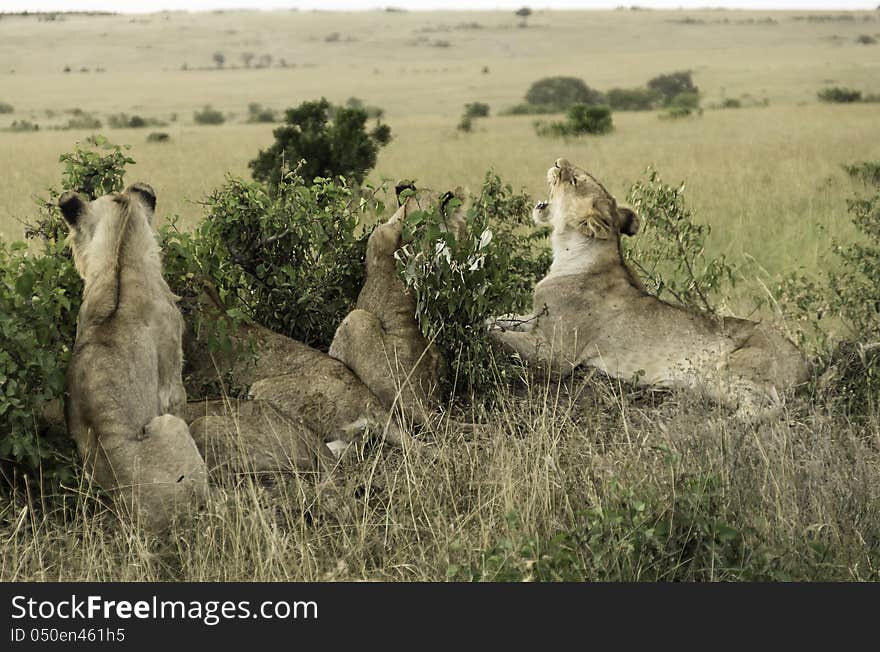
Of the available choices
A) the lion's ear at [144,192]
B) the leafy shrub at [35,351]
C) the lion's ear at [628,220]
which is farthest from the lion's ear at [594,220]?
the leafy shrub at [35,351]

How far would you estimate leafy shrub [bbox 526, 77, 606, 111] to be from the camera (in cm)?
6136

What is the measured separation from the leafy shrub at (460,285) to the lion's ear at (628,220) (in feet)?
3.16

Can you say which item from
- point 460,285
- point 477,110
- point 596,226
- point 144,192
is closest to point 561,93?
point 477,110

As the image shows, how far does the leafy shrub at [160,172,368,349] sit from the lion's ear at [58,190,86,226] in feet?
4.17

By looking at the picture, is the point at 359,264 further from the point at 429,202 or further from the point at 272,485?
the point at 272,485

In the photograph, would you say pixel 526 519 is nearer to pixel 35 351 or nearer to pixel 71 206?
pixel 35 351

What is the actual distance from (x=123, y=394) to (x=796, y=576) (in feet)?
9.81

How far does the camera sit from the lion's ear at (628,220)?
24.4 ft

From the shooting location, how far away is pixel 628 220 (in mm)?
7469

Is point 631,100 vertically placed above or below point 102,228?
below

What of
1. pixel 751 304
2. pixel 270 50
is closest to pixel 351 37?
pixel 270 50

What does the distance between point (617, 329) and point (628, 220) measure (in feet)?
2.92

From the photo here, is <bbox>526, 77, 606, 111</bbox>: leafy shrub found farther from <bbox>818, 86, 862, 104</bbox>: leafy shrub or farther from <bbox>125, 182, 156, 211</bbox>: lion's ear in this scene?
<bbox>125, 182, 156, 211</bbox>: lion's ear

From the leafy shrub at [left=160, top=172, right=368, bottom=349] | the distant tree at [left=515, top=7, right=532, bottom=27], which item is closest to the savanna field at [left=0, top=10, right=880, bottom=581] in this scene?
the leafy shrub at [left=160, top=172, right=368, bottom=349]
